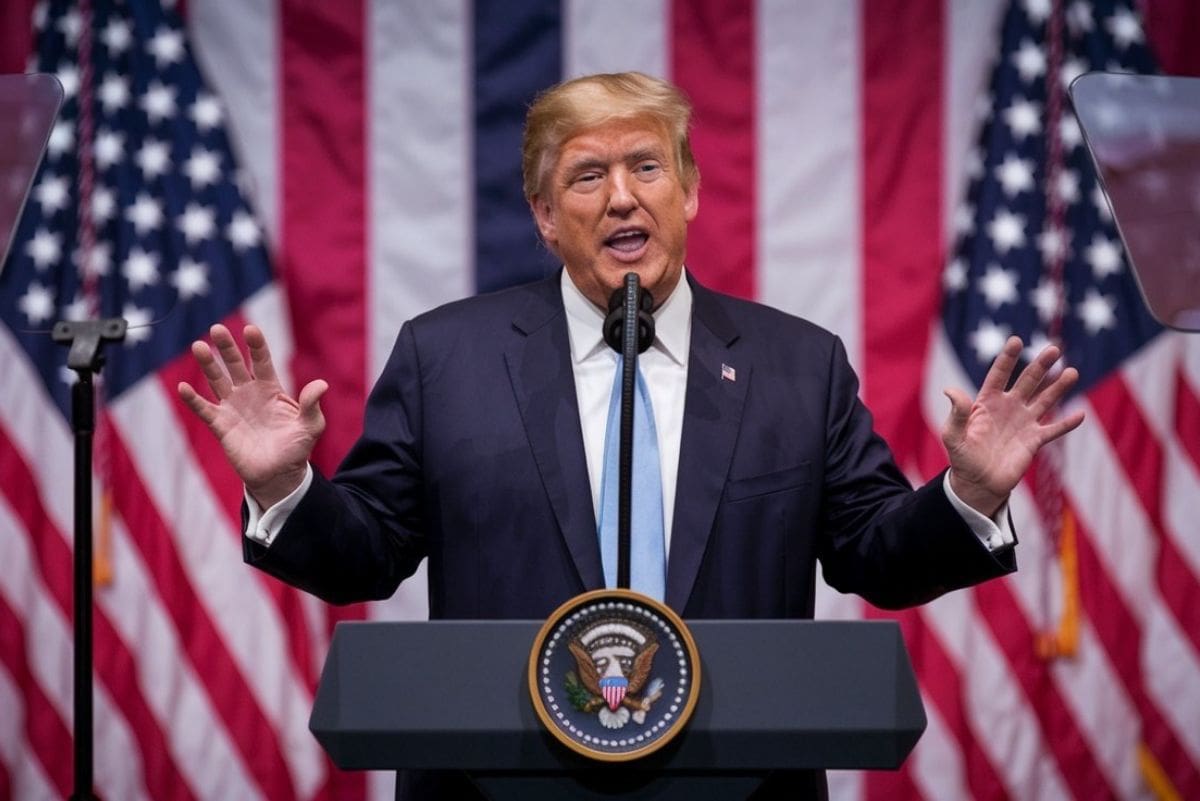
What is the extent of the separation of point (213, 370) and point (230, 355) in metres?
0.02

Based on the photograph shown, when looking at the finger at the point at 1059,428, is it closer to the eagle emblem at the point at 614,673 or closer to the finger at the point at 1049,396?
the finger at the point at 1049,396

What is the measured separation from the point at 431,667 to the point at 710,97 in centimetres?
238

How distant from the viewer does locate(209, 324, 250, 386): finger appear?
153 centimetres

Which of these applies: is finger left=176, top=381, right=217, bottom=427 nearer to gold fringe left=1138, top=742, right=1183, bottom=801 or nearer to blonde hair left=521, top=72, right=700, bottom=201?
blonde hair left=521, top=72, right=700, bottom=201

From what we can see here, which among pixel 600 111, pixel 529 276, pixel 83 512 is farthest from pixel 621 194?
pixel 529 276

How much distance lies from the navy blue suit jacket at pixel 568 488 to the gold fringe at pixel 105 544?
5.10 feet

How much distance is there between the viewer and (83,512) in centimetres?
160

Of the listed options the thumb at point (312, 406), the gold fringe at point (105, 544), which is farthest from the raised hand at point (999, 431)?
the gold fringe at point (105, 544)

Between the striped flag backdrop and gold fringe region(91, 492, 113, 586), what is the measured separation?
1 centimetres

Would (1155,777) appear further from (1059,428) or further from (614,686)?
(614,686)

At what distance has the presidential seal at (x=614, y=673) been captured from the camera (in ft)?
4.02

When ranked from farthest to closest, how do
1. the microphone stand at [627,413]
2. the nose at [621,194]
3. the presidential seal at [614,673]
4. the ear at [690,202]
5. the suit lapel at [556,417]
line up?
the ear at [690,202]
the nose at [621,194]
the suit lapel at [556,417]
the microphone stand at [627,413]
the presidential seal at [614,673]

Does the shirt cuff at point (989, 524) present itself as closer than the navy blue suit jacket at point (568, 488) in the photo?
Yes

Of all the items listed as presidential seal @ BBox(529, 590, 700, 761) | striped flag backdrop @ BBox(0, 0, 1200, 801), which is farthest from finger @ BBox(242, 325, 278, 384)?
striped flag backdrop @ BBox(0, 0, 1200, 801)
